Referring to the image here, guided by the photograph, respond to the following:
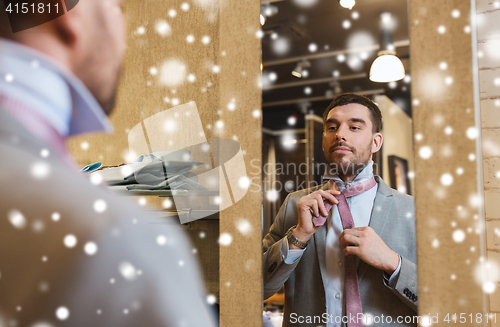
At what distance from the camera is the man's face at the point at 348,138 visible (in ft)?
2.58

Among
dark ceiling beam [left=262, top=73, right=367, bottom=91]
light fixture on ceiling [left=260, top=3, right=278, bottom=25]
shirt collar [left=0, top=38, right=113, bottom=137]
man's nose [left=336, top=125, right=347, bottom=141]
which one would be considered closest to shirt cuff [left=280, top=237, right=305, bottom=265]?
man's nose [left=336, top=125, right=347, bottom=141]

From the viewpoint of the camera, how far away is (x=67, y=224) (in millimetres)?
810

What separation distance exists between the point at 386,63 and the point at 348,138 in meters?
0.21

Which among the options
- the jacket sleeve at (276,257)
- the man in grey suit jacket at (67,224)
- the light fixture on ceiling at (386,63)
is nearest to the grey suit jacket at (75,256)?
the man in grey suit jacket at (67,224)

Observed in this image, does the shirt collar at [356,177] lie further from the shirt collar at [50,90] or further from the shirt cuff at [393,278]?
the shirt collar at [50,90]

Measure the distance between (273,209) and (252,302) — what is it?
27cm

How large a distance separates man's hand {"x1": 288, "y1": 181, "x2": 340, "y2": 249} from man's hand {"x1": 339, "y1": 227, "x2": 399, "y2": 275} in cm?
9

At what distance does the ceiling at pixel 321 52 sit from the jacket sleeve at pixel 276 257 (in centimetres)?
25

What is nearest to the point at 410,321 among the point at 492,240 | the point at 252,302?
the point at 492,240

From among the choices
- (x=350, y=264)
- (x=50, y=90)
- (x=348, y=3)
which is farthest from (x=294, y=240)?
(x=50, y=90)

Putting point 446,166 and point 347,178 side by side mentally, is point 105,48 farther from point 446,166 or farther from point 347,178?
point 446,166

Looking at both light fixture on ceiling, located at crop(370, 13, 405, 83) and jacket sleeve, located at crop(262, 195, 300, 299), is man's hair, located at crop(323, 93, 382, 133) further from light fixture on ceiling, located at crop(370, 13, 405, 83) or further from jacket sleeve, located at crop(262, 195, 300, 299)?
jacket sleeve, located at crop(262, 195, 300, 299)

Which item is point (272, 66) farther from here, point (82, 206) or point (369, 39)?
point (82, 206)

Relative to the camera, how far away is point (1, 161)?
2.79ft
